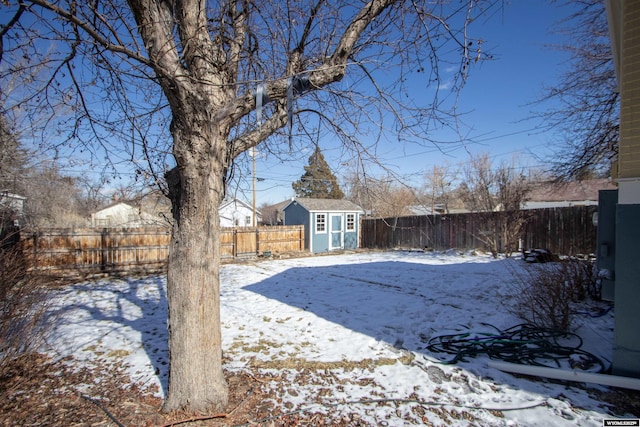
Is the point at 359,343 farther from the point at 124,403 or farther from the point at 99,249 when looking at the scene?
the point at 99,249

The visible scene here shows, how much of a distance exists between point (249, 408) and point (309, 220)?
597 inches

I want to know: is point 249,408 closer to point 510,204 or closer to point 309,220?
point 510,204

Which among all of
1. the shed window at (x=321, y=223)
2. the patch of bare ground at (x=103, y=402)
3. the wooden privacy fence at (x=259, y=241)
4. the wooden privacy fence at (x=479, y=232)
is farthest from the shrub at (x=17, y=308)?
the shed window at (x=321, y=223)

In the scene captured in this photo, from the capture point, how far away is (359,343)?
13.5 ft

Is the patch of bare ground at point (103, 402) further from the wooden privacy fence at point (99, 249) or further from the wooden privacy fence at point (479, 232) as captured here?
the wooden privacy fence at point (99, 249)

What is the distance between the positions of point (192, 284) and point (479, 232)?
13.6m

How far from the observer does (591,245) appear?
1094 cm

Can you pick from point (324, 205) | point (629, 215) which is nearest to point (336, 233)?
point (324, 205)

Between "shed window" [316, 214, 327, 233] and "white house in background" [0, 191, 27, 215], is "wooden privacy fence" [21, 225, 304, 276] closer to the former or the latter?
"white house in background" [0, 191, 27, 215]

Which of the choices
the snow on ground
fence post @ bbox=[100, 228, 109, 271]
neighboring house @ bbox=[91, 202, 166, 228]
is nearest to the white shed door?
neighboring house @ bbox=[91, 202, 166, 228]

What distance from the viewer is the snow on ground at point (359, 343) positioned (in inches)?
106

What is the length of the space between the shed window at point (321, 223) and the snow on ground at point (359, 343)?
9754 millimetres

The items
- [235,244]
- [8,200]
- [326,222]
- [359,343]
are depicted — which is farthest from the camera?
[326,222]

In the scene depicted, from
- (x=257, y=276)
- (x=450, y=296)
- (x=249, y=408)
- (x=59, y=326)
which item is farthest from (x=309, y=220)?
(x=249, y=408)
